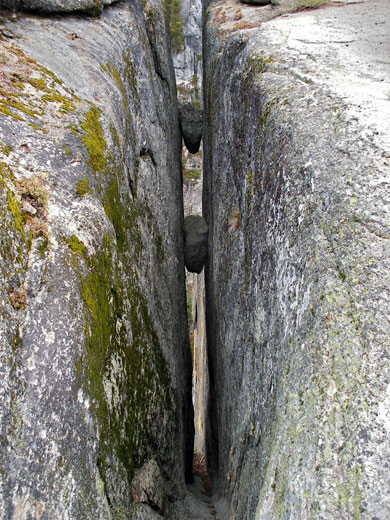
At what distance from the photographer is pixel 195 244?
13.3 metres

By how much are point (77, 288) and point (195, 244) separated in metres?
9.16

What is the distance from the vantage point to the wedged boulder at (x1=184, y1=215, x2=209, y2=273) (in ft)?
43.9

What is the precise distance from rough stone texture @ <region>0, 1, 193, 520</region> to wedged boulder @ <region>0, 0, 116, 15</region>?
239 millimetres

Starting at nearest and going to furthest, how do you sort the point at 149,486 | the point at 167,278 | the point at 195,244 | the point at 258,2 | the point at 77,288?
the point at 77,288 < the point at 149,486 < the point at 167,278 < the point at 258,2 < the point at 195,244

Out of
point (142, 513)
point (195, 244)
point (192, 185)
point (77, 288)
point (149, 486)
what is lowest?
point (192, 185)

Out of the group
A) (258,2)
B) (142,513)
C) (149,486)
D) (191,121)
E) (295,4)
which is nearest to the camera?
(142,513)

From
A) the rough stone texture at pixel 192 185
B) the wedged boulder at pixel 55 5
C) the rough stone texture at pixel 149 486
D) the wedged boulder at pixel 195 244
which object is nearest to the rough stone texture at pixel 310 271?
the rough stone texture at pixel 149 486

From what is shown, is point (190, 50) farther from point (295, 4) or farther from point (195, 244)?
point (195, 244)

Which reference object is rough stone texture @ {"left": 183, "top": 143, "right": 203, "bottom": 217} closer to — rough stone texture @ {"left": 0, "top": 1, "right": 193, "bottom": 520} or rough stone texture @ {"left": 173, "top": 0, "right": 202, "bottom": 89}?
rough stone texture @ {"left": 173, "top": 0, "right": 202, "bottom": 89}

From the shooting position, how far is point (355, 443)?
9.61 feet

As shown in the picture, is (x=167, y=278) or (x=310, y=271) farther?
(x=167, y=278)

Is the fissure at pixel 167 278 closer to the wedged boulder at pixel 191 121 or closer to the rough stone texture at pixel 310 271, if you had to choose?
the rough stone texture at pixel 310 271

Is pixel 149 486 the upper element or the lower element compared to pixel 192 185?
upper

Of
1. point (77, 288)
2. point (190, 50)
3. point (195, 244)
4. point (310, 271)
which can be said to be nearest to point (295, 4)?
point (195, 244)
